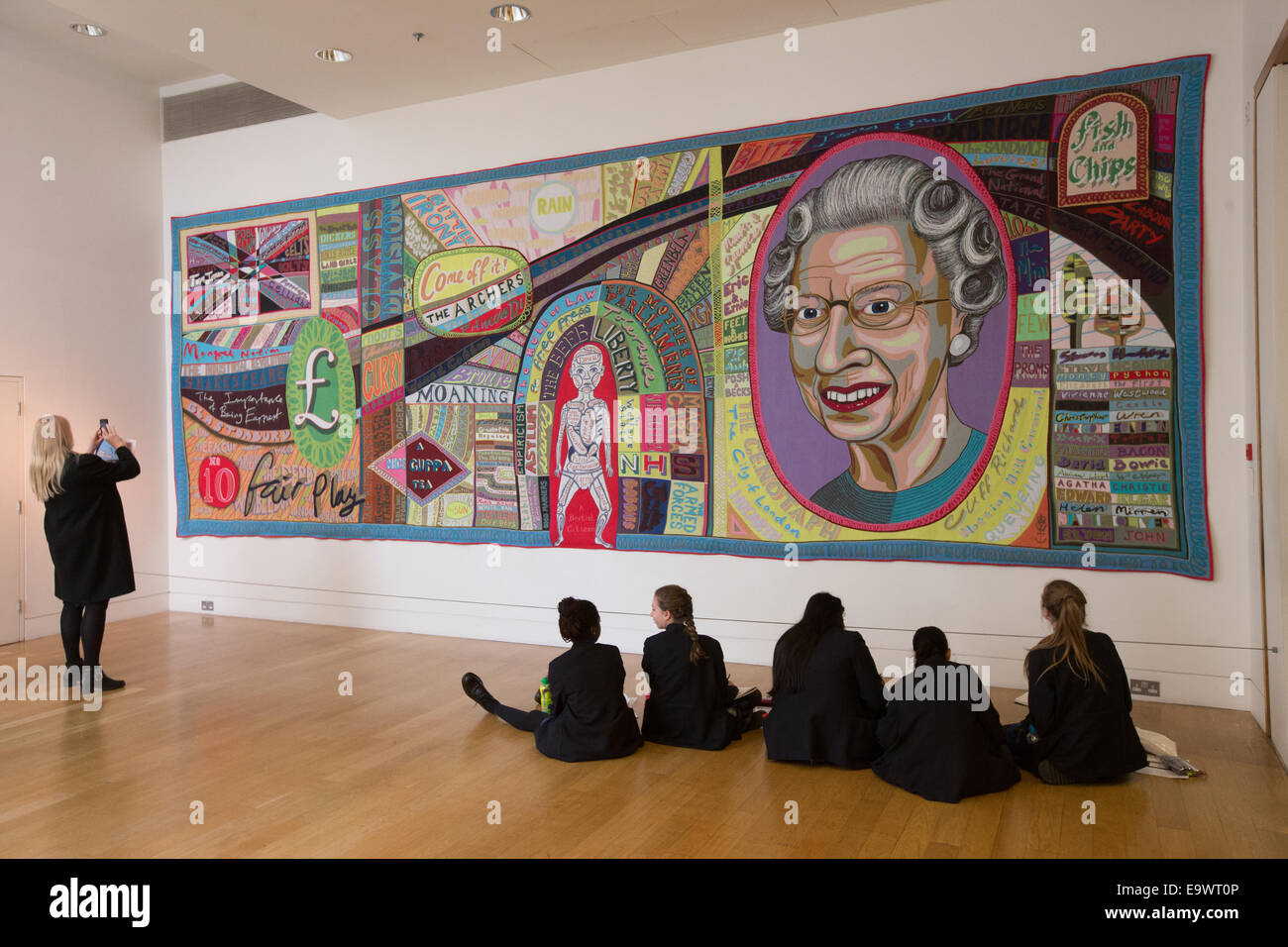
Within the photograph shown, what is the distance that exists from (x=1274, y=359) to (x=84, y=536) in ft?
19.9

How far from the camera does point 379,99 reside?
275 inches

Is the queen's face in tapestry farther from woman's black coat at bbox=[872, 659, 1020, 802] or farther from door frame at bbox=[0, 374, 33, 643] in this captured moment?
door frame at bbox=[0, 374, 33, 643]

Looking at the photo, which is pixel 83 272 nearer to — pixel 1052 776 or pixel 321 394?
pixel 321 394

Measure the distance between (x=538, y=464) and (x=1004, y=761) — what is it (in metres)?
3.74

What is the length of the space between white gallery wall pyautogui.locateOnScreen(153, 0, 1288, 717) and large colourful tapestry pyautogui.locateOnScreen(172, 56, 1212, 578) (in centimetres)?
12

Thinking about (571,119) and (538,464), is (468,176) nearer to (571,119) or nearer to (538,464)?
(571,119)

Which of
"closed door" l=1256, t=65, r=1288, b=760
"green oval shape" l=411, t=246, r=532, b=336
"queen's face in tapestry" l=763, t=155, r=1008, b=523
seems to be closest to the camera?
"closed door" l=1256, t=65, r=1288, b=760

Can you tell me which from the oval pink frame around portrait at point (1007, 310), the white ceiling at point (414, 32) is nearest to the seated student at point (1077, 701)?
the oval pink frame around portrait at point (1007, 310)

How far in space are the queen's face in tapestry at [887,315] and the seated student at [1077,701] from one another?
5.69 ft

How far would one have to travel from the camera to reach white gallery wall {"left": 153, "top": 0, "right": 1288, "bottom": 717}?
4891 mm

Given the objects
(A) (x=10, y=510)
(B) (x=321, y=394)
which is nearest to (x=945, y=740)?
(B) (x=321, y=394)

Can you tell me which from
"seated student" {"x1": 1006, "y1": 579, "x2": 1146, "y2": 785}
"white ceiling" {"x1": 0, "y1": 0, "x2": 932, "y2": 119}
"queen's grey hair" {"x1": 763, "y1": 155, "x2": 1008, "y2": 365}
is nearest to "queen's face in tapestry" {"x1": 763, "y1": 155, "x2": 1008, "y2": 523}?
"queen's grey hair" {"x1": 763, "y1": 155, "x2": 1008, "y2": 365}

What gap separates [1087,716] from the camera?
3.81m

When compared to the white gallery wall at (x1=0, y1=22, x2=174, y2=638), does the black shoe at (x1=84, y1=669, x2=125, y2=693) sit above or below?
below
